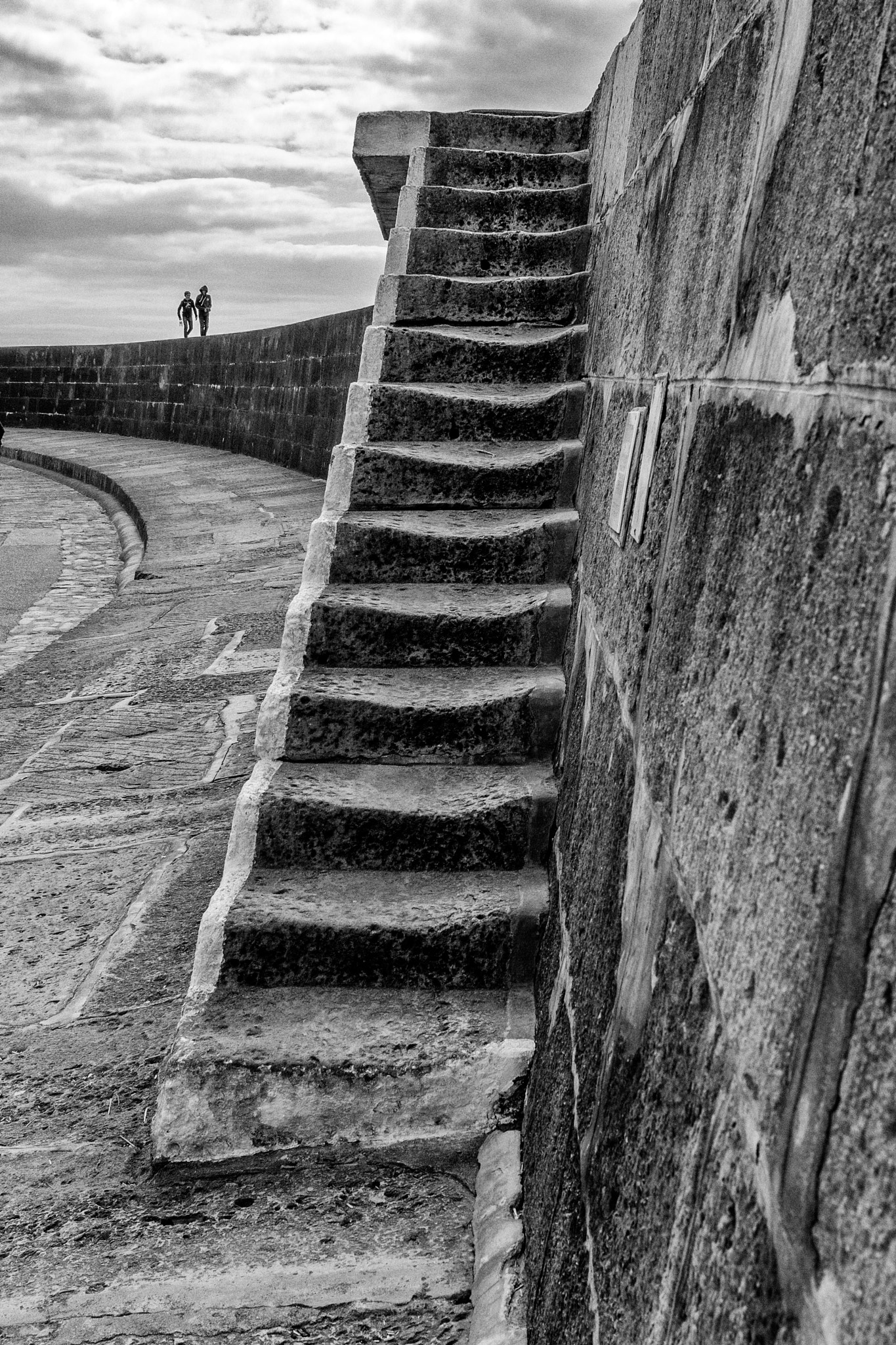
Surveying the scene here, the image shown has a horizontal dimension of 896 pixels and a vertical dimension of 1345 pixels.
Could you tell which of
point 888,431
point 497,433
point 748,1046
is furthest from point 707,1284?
point 497,433

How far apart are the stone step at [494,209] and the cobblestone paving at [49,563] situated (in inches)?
106

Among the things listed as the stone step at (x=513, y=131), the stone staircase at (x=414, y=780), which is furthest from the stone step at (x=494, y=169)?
the stone staircase at (x=414, y=780)

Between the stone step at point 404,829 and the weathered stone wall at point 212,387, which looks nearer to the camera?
the stone step at point 404,829

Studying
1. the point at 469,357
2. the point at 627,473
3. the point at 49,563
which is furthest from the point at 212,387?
the point at 627,473

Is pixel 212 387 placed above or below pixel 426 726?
above

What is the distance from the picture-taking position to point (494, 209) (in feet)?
14.8

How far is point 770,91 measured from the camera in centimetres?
113

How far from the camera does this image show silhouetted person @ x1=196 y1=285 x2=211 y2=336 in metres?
26.5

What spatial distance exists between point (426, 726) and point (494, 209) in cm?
249

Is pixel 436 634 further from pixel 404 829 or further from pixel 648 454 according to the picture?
pixel 648 454

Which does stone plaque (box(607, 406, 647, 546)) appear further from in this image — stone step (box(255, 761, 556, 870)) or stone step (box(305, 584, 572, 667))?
stone step (box(305, 584, 572, 667))

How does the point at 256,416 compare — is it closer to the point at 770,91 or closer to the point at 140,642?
the point at 140,642

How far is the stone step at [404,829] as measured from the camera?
255cm

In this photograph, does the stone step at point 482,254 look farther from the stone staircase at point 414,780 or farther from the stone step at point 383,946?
the stone step at point 383,946
